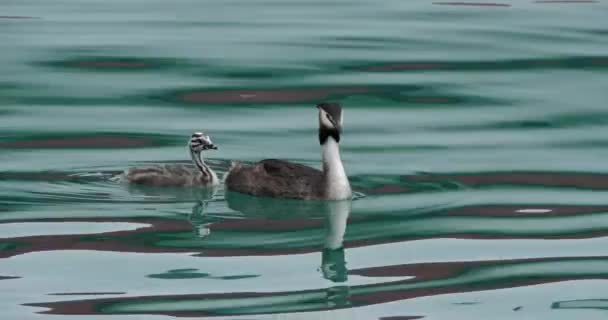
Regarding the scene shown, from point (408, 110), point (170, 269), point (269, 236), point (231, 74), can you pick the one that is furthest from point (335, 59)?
point (170, 269)

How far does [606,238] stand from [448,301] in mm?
2362

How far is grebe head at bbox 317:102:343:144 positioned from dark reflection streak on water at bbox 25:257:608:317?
282 centimetres

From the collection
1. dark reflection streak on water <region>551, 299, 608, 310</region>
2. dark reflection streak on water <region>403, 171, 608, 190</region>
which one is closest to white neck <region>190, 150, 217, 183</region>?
dark reflection streak on water <region>403, 171, 608, 190</region>

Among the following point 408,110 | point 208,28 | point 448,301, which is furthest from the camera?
point 208,28

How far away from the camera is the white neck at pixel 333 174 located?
15234 millimetres

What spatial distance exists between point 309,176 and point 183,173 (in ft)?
3.78

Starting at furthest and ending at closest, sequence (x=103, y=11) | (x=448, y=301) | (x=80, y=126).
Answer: (x=103, y=11) < (x=80, y=126) < (x=448, y=301)

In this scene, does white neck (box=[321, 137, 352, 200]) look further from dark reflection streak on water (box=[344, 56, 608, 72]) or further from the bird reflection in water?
dark reflection streak on water (box=[344, 56, 608, 72])

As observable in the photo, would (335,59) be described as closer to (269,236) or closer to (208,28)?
(208,28)

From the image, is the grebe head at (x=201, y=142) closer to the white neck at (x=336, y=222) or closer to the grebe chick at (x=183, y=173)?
the grebe chick at (x=183, y=173)

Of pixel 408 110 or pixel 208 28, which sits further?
pixel 208 28

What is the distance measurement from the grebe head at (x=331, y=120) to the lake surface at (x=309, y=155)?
608mm

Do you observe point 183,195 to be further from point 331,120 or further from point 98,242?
point 98,242

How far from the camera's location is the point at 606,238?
13523mm
